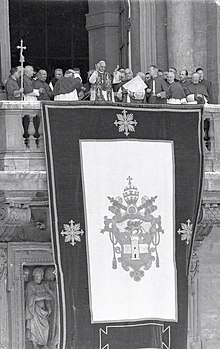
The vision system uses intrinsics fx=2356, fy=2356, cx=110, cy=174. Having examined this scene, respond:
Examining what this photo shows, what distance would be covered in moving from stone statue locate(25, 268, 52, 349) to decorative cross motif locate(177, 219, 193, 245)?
8.55ft

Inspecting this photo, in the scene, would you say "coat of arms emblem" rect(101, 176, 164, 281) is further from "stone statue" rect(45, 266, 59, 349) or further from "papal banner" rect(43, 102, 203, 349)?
"stone statue" rect(45, 266, 59, 349)

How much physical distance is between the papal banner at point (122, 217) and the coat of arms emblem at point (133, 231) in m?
0.02

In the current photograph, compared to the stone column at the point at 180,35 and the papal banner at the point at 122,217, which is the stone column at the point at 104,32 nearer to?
the stone column at the point at 180,35

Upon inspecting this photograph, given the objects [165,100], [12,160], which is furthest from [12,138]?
[165,100]

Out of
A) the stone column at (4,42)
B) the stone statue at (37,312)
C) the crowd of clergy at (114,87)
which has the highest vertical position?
the stone column at (4,42)

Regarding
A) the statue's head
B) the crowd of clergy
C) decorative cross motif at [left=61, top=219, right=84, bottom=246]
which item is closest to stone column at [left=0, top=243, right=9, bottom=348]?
the statue's head

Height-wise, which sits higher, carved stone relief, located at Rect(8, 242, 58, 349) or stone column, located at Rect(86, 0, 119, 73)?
stone column, located at Rect(86, 0, 119, 73)

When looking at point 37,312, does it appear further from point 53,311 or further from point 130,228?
point 130,228

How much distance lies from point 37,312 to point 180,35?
5.93m

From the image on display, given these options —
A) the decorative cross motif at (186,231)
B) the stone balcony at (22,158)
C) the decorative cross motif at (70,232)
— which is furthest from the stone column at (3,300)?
the decorative cross motif at (186,231)

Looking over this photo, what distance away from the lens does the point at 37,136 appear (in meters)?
39.6

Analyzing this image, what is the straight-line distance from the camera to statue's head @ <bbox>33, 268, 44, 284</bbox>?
40.5 meters

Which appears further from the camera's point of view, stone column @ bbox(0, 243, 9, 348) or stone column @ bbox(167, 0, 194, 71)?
stone column @ bbox(167, 0, 194, 71)

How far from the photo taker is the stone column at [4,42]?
42.7 metres
